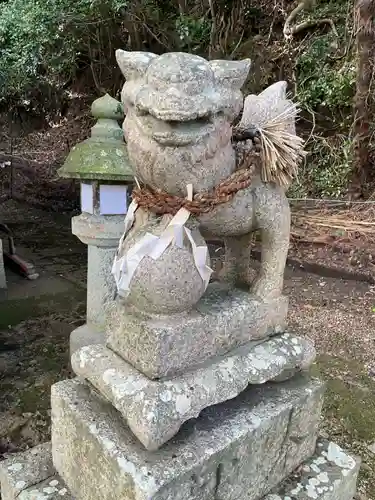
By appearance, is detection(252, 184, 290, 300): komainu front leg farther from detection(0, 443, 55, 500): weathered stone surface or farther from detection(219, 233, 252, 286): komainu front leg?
detection(0, 443, 55, 500): weathered stone surface

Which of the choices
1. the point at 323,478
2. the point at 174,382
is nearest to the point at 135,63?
the point at 174,382

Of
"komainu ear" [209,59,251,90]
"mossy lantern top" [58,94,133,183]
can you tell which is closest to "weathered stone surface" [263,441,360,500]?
"komainu ear" [209,59,251,90]

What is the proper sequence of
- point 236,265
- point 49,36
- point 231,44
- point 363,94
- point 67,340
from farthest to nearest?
1. point 231,44
2. point 49,36
3. point 363,94
4. point 67,340
5. point 236,265

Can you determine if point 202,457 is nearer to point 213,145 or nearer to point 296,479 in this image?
point 296,479

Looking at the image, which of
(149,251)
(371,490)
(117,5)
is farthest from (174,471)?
(117,5)

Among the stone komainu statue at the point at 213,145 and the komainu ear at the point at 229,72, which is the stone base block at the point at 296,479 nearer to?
the stone komainu statue at the point at 213,145

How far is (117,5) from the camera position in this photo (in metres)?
5.57

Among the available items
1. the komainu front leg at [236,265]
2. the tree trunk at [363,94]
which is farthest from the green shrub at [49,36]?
the komainu front leg at [236,265]

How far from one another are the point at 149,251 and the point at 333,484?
807 mm

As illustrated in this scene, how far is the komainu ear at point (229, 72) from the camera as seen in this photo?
105 cm

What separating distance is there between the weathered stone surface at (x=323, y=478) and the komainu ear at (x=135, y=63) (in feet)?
3.51

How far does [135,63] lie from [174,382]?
69 centimetres

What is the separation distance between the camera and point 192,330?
113 cm

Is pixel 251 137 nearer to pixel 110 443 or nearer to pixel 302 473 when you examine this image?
pixel 110 443
